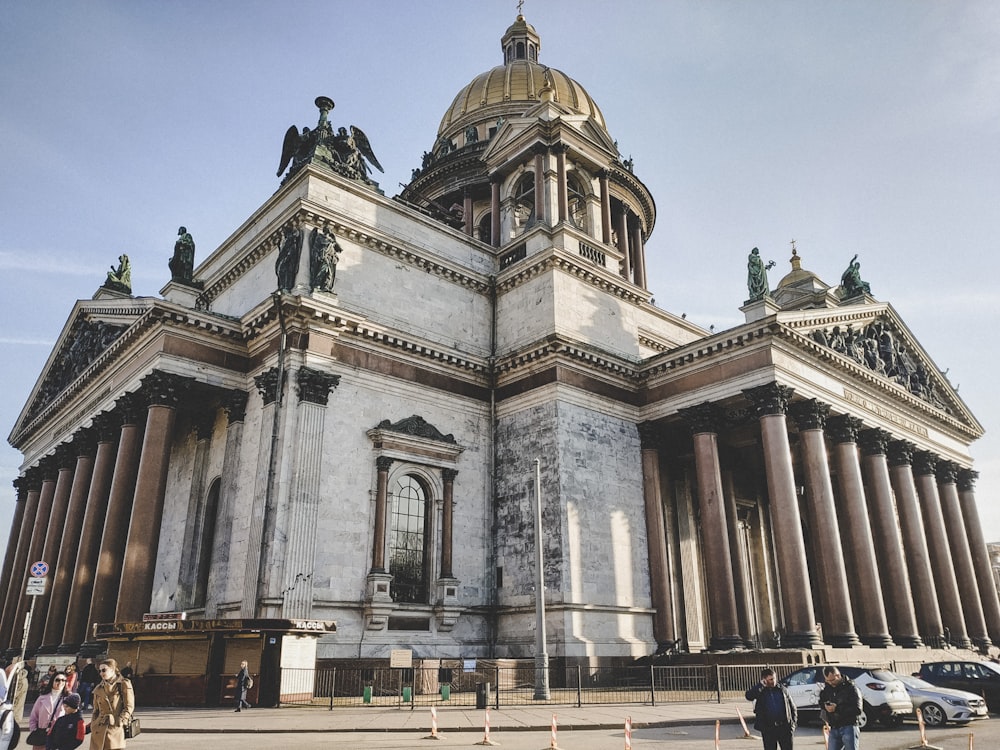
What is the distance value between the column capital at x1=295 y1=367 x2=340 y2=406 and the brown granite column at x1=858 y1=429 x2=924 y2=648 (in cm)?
2309

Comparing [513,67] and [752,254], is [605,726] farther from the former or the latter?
[513,67]

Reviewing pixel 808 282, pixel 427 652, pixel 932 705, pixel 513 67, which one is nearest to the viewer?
pixel 932 705

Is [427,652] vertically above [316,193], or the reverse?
[316,193]

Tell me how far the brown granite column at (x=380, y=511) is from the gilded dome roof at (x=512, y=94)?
105 feet

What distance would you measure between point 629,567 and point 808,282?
22903 millimetres

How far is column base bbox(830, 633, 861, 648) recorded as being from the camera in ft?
84.3

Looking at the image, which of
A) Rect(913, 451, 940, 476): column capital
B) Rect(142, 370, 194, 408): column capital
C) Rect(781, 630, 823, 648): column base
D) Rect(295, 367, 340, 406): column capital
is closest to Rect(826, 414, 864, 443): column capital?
Rect(913, 451, 940, 476): column capital

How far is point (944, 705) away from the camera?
699 inches

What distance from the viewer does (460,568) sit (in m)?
27.8

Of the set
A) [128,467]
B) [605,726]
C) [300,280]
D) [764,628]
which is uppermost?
[300,280]

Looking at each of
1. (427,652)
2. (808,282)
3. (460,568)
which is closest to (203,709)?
(427,652)

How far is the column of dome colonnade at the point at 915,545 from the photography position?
32.6 meters

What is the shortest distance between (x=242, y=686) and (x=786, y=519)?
18.5 m

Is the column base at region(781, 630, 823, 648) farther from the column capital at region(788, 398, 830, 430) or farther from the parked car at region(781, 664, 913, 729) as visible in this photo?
the column capital at region(788, 398, 830, 430)
